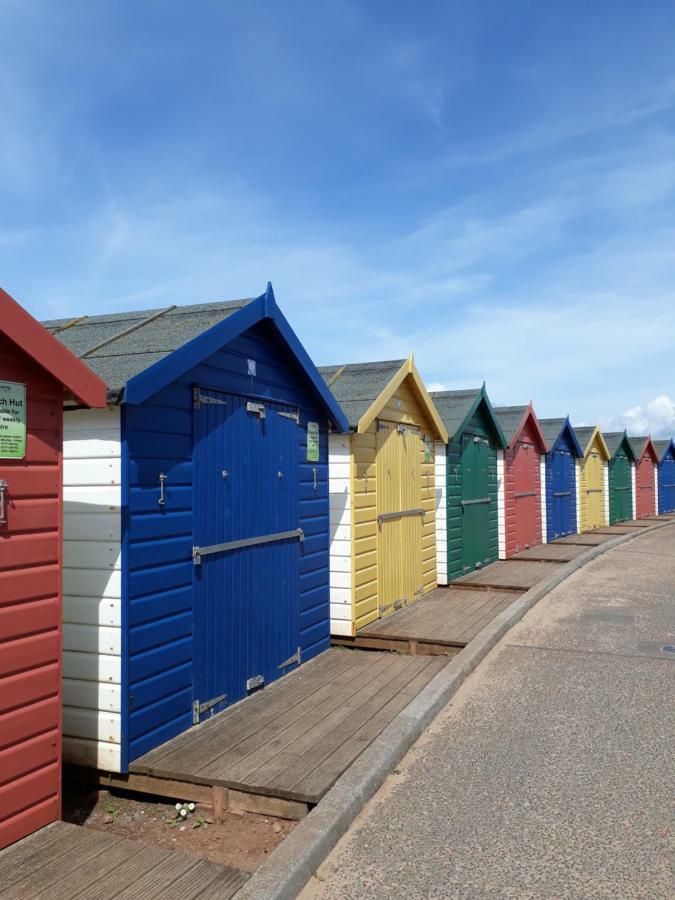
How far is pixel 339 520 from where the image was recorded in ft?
28.9

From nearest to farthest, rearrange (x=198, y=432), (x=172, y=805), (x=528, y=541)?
(x=172, y=805), (x=198, y=432), (x=528, y=541)

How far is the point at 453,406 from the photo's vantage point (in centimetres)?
1338

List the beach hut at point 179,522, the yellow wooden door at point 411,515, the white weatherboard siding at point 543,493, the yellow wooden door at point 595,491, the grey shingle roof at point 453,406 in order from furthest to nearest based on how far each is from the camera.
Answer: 1. the yellow wooden door at point 595,491
2. the white weatherboard siding at point 543,493
3. the grey shingle roof at point 453,406
4. the yellow wooden door at point 411,515
5. the beach hut at point 179,522

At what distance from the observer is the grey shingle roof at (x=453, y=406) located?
499 inches

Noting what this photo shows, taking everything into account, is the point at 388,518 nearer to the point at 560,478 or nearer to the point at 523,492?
the point at 523,492

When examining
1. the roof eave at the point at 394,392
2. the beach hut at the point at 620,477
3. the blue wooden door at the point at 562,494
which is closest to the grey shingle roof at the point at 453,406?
the roof eave at the point at 394,392

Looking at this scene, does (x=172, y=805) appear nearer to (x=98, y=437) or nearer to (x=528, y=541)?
(x=98, y=437)

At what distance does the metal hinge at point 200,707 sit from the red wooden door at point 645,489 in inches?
1053

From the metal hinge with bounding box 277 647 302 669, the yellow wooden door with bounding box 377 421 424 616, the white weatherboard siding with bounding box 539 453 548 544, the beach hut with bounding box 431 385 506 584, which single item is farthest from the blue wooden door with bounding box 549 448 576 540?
the metal hinge with bounding box 277 647 302 669

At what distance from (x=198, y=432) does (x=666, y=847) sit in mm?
4110

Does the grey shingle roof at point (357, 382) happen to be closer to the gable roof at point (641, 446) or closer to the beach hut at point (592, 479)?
the beach hut at point (592, 479)

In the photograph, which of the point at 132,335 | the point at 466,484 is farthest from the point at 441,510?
the point at 132,335

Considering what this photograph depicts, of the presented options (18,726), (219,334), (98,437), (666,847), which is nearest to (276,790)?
(18,726)

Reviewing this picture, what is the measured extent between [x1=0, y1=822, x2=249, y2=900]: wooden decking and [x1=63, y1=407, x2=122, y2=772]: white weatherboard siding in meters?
0.97
